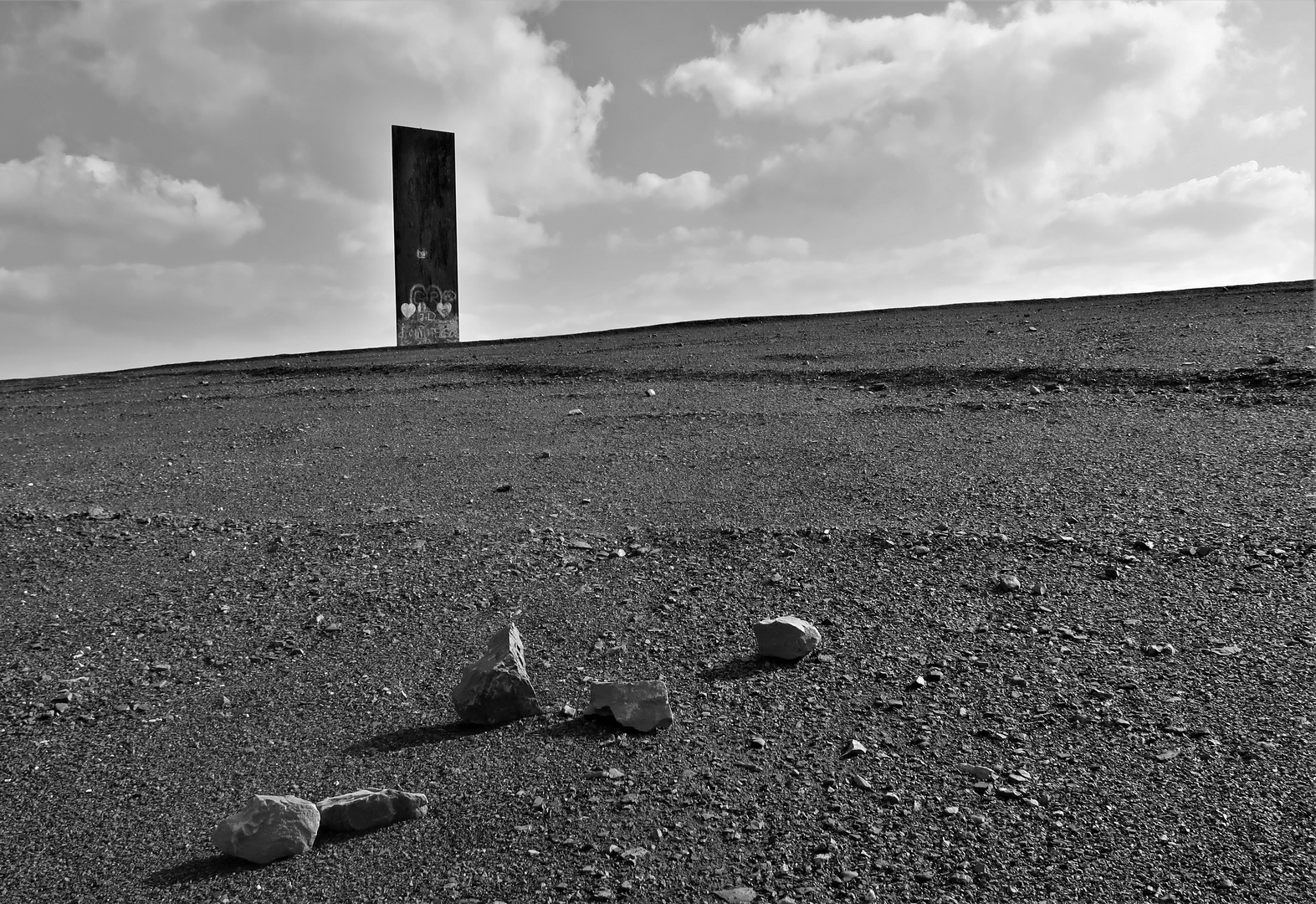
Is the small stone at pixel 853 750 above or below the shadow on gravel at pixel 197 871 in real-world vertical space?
above

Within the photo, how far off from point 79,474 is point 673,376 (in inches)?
158

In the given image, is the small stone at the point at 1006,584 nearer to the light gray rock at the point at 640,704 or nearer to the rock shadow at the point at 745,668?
the rock shadow at the point at 745,668

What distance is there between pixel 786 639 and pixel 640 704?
Answer: 0.51 m

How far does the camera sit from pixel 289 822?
1.98 meters

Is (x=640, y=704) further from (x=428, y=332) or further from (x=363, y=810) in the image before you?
(x=428, y=332)

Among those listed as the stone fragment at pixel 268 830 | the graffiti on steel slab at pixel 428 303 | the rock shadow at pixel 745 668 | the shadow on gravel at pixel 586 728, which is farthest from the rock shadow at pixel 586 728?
the graffiti on steel slab at pixel 428 303

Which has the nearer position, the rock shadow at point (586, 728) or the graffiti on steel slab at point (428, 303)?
the rock shadow at point (586, 728)

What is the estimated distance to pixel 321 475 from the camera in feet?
15.9

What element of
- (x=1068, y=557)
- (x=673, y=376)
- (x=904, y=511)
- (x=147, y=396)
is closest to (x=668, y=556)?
(x=904, y=511)

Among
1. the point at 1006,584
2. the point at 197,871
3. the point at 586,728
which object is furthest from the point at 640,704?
the point at 1006,584

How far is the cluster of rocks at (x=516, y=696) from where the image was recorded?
2387 mm

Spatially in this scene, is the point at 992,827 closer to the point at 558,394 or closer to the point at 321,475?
the point at 321,475

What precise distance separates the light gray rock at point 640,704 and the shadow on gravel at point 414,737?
1.05 ft

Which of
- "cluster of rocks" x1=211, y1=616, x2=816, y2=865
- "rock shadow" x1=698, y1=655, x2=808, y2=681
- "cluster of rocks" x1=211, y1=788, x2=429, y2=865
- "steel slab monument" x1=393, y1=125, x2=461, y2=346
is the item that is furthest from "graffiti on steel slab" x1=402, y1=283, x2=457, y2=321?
"cluster of rocks" x1=211, y1=788, x2=429, y2=865
